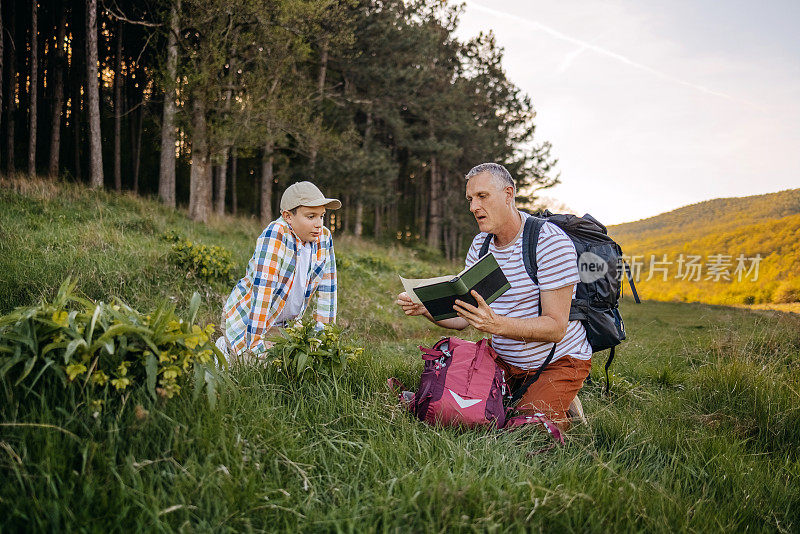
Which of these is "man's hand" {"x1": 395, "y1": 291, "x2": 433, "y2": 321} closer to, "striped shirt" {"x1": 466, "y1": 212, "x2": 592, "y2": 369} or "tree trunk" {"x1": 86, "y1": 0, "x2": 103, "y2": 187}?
"striped shirt" {"x1": 466, "y1": 212, "x2": 592, "y2": 369}

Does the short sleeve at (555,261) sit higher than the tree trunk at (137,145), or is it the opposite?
the tree trunk at (137,145)

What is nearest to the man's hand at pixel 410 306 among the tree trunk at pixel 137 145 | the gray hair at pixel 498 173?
the gray hair at pixel 498 173

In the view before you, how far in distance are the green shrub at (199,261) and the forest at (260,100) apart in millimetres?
5707

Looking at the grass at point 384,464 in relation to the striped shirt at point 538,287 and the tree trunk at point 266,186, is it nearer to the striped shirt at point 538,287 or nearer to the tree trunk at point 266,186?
the striped shirt at point 538,287

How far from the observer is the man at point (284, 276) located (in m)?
3.92

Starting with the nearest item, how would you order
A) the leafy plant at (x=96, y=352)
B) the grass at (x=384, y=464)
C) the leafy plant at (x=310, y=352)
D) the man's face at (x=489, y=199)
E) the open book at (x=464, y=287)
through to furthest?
the grass at (x=384, y=464) → the leafy plant at (x=96, y=352) → the open book at (x=464, y=287) → the leafy plant at (x=310, y=352) → the man's face at (x=489, y=199)

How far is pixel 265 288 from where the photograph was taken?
12.9 ft

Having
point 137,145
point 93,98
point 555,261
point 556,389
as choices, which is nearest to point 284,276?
point 555,261

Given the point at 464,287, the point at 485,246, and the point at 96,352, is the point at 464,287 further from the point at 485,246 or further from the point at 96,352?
the point at 96,352

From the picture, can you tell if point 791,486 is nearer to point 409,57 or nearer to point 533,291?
point 533,291

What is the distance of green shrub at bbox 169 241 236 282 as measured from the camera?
709 cm

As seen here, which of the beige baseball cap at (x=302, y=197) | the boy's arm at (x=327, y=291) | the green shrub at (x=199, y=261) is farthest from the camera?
the green shrub at (x=199, y=261)

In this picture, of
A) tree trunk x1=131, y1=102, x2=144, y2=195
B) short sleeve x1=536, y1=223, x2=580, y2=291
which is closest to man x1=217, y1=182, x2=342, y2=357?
short sleeve x1=536, y1=223, x2=580, y2=291

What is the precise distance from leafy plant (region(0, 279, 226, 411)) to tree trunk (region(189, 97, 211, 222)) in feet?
36.1
